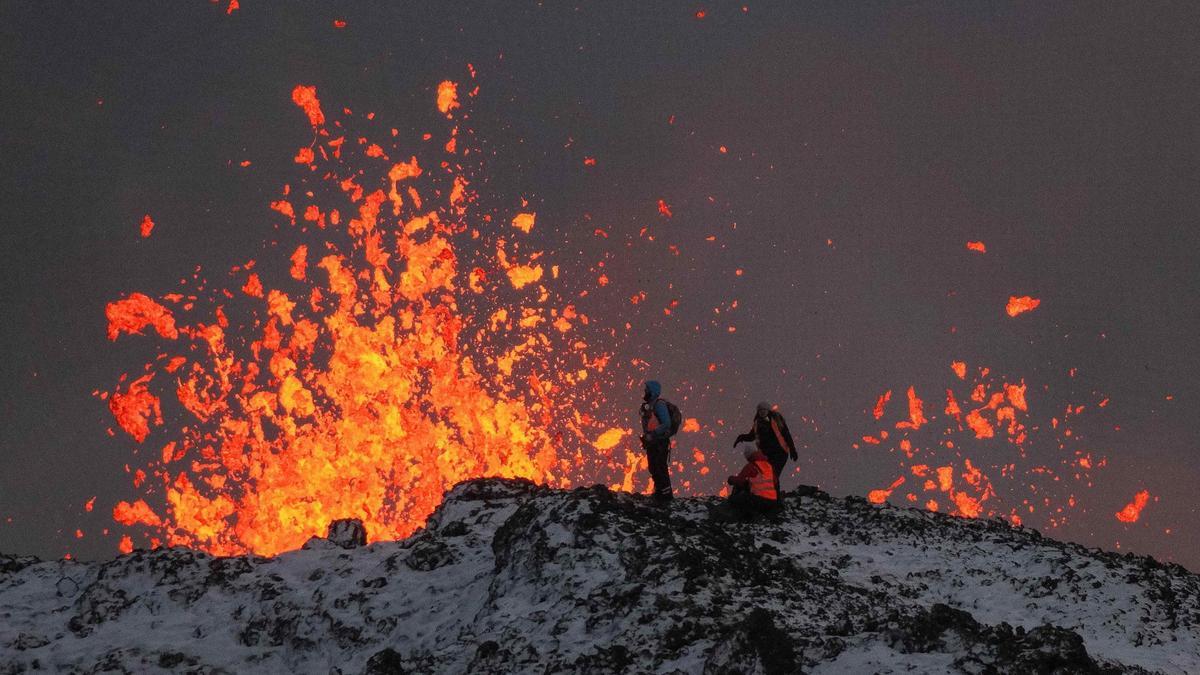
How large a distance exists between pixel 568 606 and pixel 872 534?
7583mm

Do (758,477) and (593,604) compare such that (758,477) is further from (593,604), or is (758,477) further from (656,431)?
(593,604)

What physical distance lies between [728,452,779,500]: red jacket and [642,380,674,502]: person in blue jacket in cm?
116

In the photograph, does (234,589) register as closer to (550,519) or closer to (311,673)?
(311,673)

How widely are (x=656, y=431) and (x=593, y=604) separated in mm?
5684

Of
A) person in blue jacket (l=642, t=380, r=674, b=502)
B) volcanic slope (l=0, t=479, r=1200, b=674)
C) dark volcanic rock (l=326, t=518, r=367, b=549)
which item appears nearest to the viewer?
volcanic slope (l=0, t=479, r=1200, b=674)

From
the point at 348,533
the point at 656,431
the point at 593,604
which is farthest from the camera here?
the point at 656,431

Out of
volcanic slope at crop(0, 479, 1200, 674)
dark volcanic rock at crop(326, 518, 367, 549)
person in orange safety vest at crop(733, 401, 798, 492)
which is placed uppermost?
person in orange safety vest at crop(733, 401, 798, 492)

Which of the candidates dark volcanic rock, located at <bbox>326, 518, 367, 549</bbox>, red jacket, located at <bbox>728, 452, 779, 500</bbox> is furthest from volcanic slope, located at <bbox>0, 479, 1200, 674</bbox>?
red jacket, located at <bbox>728, 452, 779, 500</bbox>


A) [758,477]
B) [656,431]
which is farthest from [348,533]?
[758,477]

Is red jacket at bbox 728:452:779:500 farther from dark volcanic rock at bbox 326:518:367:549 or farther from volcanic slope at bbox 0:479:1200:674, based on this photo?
dark volcanic rock at bbox 326:518:367:549

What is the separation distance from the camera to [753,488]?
17.2m

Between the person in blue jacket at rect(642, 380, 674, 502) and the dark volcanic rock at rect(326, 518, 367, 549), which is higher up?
the person in blue jacket at rect(642, 380, 674, 502)

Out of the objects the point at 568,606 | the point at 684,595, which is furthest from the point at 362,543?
the point at 684,595

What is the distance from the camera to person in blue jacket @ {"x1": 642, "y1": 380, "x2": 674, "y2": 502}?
17.0m
